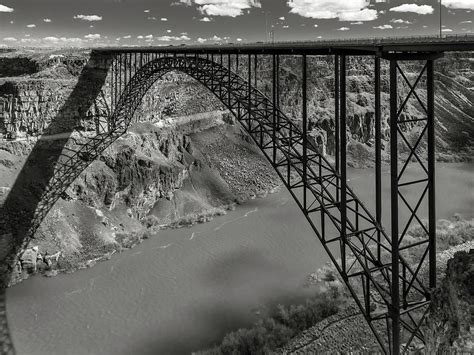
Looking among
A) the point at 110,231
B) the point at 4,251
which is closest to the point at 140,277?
the point at 110,231

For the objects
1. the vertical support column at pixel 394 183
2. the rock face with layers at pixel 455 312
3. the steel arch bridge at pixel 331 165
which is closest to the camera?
the rock face with layers at pixel 455 312

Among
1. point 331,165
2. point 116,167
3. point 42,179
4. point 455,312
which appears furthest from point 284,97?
point 455,312

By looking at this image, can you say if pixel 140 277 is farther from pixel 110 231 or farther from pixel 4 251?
pixel 4 251

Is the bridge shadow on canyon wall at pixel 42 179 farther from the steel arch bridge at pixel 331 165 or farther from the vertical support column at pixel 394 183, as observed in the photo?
the vertical support column at pixel 394 183

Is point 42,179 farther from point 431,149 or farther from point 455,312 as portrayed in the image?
point 455,312

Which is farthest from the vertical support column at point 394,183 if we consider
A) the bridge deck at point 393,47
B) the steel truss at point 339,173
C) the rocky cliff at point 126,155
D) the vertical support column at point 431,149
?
the rocky cliff at point 126,155

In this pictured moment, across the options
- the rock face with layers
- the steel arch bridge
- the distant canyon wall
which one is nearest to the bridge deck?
the steel arch bridge
